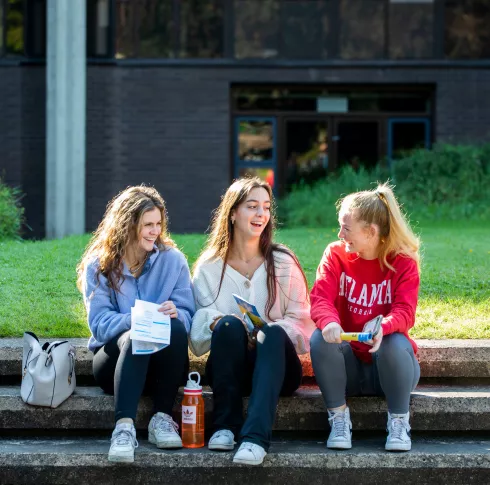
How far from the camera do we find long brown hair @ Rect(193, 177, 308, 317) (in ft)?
17.2

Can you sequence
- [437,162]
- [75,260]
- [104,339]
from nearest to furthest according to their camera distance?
[104,339], [75,260], [437,162]

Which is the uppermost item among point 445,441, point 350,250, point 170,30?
point 170,30

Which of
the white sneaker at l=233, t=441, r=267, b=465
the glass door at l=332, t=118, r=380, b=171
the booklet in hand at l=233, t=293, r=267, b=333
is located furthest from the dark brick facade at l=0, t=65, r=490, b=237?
the white sneaker at l=233, t=441, r=267, b=465

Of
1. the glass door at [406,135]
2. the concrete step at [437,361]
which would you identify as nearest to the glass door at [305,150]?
the glass door at [406,135]

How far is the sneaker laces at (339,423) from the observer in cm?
476

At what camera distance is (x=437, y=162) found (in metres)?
16.8

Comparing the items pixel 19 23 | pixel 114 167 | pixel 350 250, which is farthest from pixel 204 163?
pixel 350 250

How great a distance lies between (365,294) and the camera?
5.05 m

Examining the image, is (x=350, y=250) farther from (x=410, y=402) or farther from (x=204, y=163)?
(x=204, y=163)

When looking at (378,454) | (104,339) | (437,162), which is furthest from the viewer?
(437,162)

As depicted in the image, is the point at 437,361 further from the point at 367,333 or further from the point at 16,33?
the point at 16,33

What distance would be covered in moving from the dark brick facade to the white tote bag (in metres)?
13.3

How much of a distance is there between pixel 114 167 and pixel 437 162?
5.87 meters

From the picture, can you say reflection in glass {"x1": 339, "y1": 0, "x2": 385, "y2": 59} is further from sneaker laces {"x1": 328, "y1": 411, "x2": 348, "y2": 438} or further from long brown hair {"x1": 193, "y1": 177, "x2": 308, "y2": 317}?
sneaker laces {"x1": 328, "y1": 411, "x2": 348, "y2": 438}
